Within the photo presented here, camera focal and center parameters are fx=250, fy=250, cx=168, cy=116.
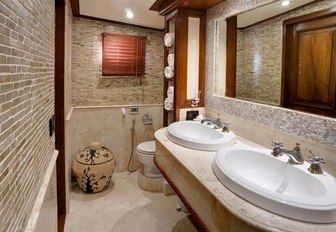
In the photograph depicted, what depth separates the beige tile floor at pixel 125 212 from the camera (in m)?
2.36

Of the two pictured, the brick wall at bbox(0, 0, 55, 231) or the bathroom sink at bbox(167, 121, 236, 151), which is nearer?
the brick wall at bbox(0, 0, 55, 231)

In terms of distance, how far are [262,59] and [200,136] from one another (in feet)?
2.67

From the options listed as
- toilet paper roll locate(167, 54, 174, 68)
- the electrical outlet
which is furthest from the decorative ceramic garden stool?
toilet paper roll locate(167, 54, 174, 68)

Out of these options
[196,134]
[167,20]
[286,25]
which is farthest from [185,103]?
[286,25]

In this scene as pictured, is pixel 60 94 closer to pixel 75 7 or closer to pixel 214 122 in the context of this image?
pixel 75 7

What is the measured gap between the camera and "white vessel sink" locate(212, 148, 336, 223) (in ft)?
2.90

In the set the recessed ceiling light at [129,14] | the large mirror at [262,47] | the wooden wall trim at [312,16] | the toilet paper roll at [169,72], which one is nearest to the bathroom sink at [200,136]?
the large mirror at [262,47]

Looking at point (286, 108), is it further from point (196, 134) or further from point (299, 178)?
point (196, 134)

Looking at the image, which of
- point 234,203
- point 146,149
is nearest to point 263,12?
point 234,203

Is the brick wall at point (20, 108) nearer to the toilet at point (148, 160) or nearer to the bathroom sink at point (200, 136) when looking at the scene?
the bathroom sink at point (200, 136)

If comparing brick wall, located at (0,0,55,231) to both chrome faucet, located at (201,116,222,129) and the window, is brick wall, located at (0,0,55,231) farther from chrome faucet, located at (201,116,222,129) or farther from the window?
the window

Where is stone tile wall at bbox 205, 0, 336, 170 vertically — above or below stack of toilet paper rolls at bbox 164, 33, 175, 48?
below

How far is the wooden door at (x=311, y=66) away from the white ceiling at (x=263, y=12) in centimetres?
12

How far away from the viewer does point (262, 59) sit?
1.91 metres
